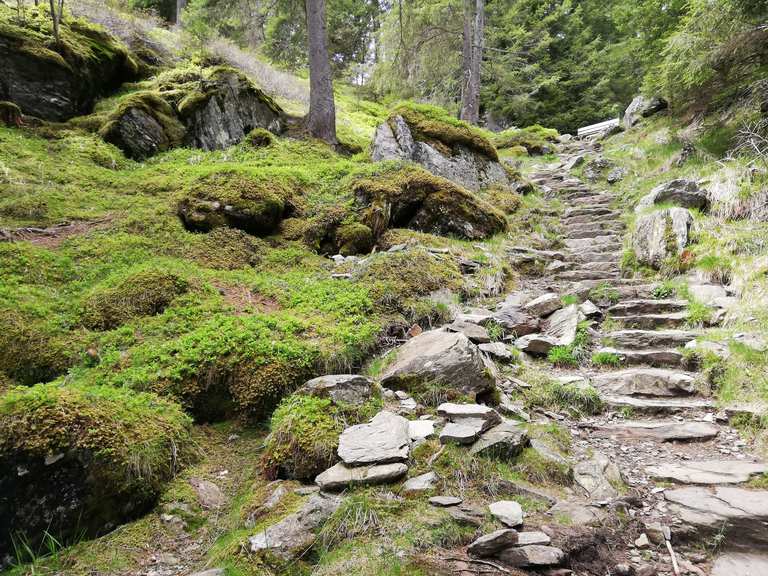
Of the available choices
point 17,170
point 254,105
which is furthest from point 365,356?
point 254,105

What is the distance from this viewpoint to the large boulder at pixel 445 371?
424 centimetres

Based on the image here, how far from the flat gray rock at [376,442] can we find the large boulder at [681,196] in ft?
25.2

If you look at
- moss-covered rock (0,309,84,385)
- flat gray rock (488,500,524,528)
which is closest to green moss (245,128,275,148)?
moss-covered rock (0,309,84,385)

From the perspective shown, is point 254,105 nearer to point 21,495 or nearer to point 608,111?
point 21,495

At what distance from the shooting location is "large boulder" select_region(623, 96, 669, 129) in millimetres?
15274

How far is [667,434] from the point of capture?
4168 millimetres

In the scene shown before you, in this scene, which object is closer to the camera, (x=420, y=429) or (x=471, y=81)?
(x=420, y=429)

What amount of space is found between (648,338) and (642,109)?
14.1m

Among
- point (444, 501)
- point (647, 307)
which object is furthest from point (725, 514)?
point (647, 307)

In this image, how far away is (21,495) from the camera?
2.77m

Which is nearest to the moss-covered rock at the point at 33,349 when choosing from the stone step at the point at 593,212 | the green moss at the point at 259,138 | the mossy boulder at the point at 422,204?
the mossy boulder at the point at 422,204

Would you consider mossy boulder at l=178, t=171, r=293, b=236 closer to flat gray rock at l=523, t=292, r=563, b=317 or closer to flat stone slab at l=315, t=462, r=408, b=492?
flat gray rock at l=523, t=292, r=563, b=317

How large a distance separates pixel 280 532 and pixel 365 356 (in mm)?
2473

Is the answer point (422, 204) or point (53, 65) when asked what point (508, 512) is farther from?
point (53, 65)
